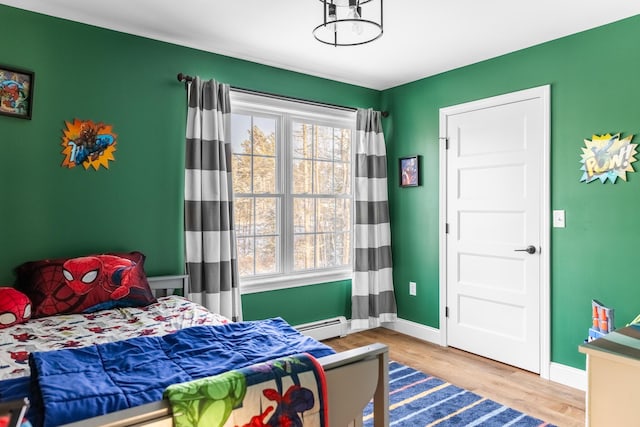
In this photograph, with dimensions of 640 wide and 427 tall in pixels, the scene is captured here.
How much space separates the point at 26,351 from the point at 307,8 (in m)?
2.37

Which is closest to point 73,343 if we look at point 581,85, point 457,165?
point 457,165

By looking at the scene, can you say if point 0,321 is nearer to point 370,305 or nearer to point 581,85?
point 370,305

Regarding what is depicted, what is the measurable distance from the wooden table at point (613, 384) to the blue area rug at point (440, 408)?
1.19 meters

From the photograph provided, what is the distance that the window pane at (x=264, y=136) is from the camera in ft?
12.3

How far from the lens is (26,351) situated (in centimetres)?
183

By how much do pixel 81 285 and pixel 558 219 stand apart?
3215 millimetres

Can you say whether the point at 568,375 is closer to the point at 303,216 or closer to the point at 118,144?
the point at 303,216

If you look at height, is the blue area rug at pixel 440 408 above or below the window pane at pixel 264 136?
below

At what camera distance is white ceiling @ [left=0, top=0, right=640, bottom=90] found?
2.67 m

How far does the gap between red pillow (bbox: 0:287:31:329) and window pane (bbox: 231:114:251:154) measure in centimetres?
185

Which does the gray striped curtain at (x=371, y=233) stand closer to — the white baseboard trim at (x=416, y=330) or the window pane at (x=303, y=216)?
the white baseboard trim at (x=416, y=330)

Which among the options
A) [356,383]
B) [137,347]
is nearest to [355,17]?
[356,383]

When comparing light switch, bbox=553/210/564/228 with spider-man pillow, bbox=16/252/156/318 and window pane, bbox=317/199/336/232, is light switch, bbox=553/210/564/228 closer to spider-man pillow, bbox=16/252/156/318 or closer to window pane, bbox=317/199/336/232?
window pane, bbox=317/199/336/232

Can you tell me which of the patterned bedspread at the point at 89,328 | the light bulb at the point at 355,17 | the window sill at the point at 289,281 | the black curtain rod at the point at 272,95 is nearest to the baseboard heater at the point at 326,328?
the window sill at the point at 289,281
